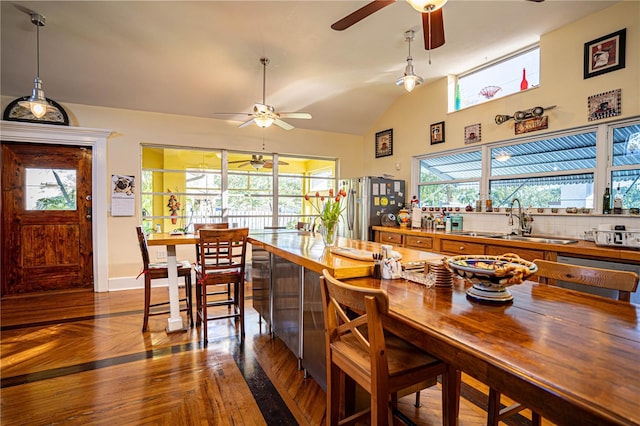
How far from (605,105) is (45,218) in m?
6.63

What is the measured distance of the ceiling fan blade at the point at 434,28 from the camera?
79.2 inches

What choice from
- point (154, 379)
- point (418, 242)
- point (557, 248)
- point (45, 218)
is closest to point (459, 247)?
point (418, 242)

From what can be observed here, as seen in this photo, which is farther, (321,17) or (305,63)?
(305,63)

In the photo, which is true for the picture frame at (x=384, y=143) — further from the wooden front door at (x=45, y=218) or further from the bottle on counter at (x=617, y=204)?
the wooden front door at (x=45, y=218)

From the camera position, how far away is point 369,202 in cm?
478

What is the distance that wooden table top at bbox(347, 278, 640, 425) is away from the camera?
0.62m

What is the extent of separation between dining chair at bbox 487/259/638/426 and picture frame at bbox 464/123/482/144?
9.54 feet

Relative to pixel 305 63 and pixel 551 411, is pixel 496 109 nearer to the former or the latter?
pixel 305 63

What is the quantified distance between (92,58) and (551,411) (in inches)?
187

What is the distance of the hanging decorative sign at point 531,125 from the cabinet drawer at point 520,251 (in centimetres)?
144

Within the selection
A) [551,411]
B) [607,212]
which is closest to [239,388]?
[551,411]

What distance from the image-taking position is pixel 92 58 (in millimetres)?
3512

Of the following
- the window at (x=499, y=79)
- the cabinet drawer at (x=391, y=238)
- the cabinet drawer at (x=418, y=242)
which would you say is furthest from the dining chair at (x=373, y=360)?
the window at (x=499, y=79)

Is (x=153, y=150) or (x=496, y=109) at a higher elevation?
(x=496, y=109)
